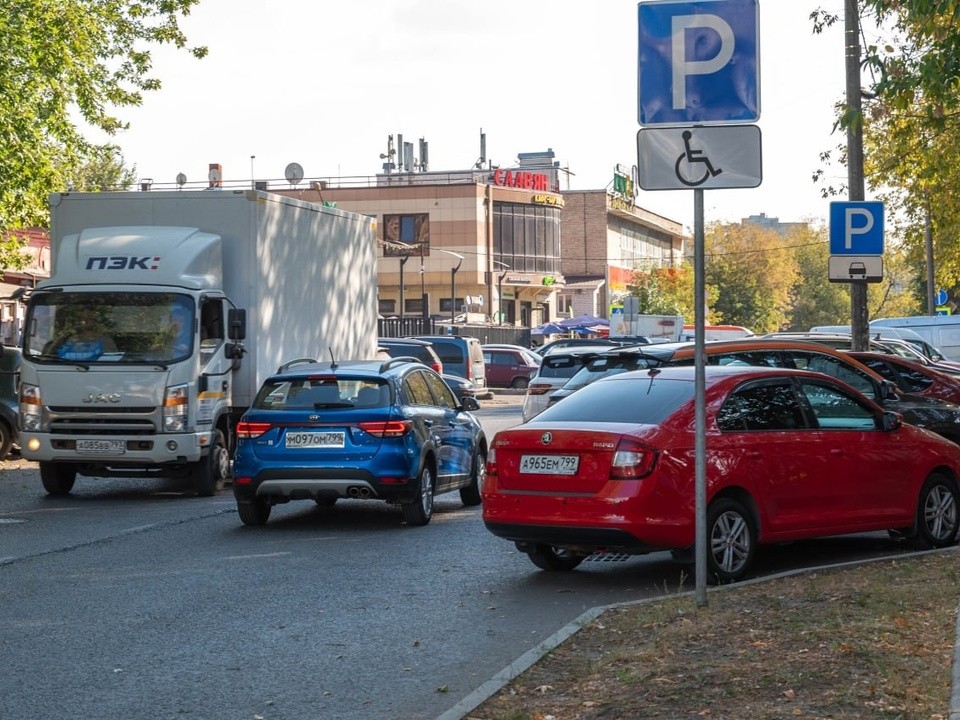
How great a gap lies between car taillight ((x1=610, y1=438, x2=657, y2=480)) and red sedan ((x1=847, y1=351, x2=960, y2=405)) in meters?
7.90

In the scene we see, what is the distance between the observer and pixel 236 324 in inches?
688

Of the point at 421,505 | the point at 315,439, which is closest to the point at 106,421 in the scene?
the point at 315,439

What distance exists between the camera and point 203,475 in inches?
687

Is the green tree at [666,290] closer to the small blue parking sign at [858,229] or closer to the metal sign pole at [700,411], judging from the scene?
the small blue parking sign at [858,229]

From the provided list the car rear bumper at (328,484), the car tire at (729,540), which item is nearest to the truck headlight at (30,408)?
the car rear bumper at (328,484)

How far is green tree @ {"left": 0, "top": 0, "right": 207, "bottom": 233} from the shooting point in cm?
2241

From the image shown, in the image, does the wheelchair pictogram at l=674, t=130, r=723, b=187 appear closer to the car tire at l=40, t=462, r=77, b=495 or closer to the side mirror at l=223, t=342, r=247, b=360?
the side mirror at l=223, t=342, r=247, b=360

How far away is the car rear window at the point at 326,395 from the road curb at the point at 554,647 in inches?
202

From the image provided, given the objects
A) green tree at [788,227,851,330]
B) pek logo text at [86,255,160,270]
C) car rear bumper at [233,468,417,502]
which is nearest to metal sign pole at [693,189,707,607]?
car rear bumper at [233,468,417,502]

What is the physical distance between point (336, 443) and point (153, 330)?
13.8 feet

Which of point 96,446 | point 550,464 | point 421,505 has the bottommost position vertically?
point 421,505

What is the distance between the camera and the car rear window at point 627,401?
1028cm

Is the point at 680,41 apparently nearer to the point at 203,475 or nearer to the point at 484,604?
the point at 484,604

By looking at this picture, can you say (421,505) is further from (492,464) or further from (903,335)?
(903,335)
